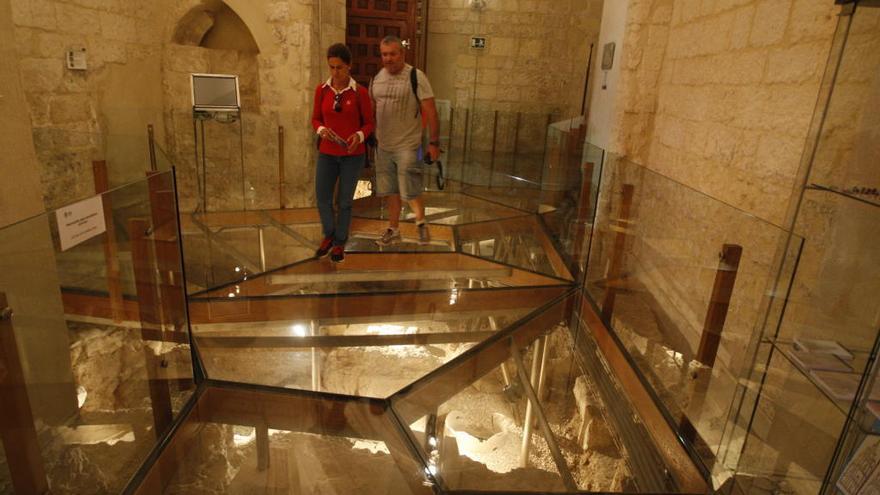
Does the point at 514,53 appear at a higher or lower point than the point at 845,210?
higher

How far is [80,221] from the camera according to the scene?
5.43ft

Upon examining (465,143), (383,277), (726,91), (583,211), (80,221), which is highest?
(726,91)

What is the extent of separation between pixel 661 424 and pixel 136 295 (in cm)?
225

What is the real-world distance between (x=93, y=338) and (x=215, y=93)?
3185mm

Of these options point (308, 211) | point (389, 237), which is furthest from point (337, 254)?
point (308, 211)

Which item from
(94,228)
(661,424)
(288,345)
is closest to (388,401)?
(288,345)

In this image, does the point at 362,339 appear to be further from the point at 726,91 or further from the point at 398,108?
the point at 726,91

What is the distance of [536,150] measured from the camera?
5633 mm

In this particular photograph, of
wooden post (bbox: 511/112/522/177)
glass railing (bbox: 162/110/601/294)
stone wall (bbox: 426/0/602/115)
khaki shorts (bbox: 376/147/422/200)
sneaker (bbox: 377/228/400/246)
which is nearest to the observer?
khaki shorts (bbox: 376/147/422/200)

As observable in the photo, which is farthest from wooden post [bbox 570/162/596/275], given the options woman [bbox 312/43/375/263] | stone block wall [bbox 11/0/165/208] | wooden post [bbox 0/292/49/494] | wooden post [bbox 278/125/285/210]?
stone block wall [bbox 11/0/165/208]

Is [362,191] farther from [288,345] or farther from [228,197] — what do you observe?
[288,345]

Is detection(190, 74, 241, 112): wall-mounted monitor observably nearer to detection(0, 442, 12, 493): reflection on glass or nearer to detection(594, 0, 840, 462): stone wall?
detection(594, 0, 840, 462): stone wall

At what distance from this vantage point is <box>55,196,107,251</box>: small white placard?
1.58 m

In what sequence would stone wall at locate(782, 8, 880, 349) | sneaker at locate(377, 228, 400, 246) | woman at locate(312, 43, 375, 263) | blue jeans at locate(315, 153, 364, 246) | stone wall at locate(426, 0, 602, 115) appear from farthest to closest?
stone wall at locate(426, 0, 602, 115) → sneaker at locate(377, 228, 400, 246) → blue jeans at locate(315, 153, 364, 246) → woman at locate(312, 43, 375, 263) → stone wall at locate(782, 8, 880, 349)
